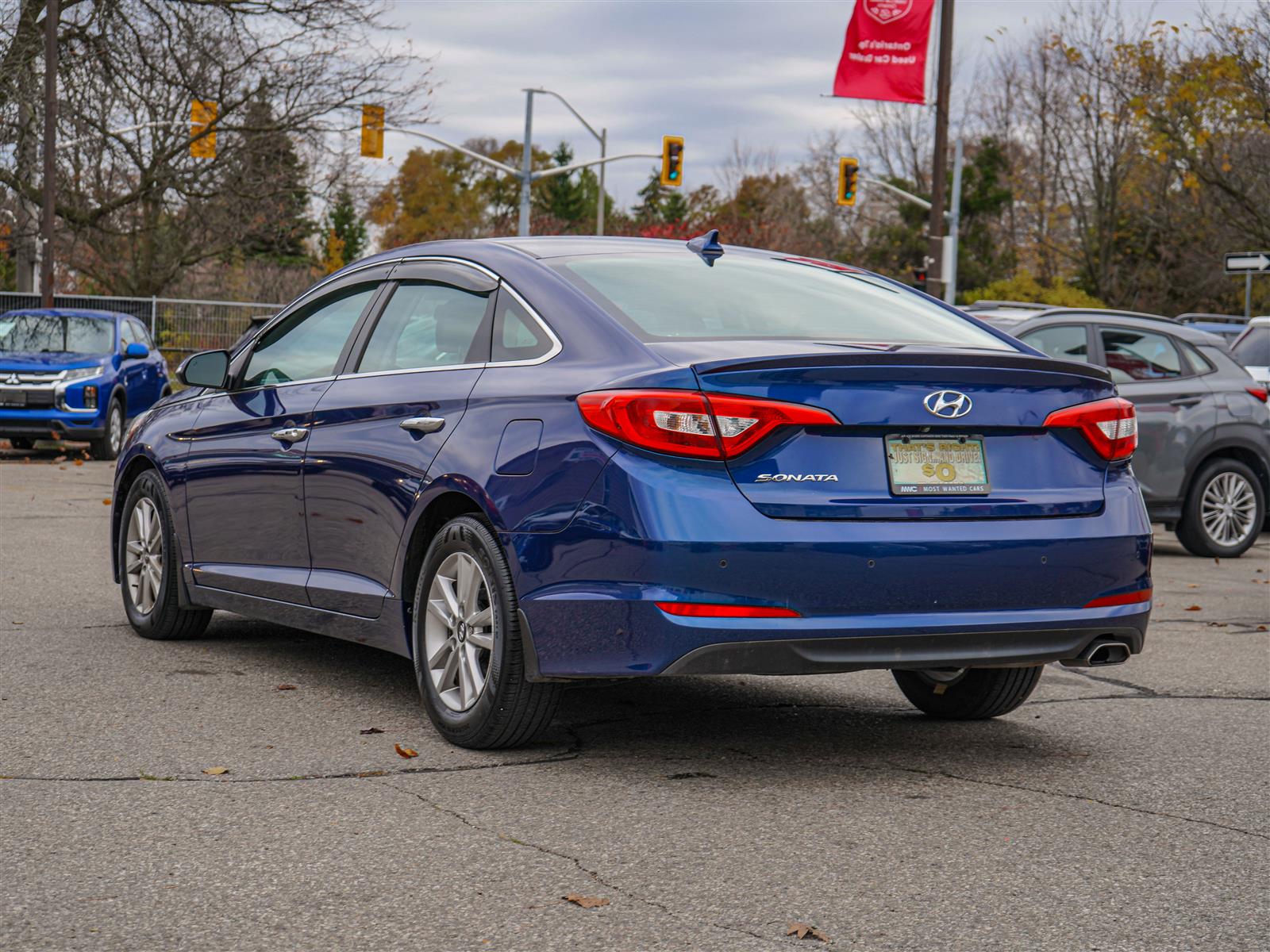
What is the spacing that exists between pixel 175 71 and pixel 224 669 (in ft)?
90.4

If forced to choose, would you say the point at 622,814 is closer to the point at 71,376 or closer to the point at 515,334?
the point at 515,334

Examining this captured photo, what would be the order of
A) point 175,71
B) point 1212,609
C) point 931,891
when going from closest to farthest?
point 931,891 < point 1212,609 < point 175,71

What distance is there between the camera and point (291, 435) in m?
6.23

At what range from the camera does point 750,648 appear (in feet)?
15.0

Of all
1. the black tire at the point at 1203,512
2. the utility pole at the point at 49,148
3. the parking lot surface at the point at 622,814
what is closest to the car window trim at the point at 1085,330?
the black tire at the point at 1203,512

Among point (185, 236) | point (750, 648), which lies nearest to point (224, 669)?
point (750, 648)

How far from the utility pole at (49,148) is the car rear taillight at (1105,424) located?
93.1 feet

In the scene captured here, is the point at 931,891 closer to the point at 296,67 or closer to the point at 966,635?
the point at 966,635

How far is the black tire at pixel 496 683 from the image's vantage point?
4949mm

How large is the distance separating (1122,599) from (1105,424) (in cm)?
53

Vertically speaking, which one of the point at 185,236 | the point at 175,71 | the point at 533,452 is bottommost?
the point at 533,452

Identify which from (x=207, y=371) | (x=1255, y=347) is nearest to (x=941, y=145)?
(x=1255, y=347)

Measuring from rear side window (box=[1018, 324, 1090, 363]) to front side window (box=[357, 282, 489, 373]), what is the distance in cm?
814

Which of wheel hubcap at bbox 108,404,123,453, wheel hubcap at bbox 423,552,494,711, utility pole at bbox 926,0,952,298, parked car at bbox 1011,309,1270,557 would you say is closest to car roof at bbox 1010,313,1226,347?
parked car at bbox 1011,309,1270,557
